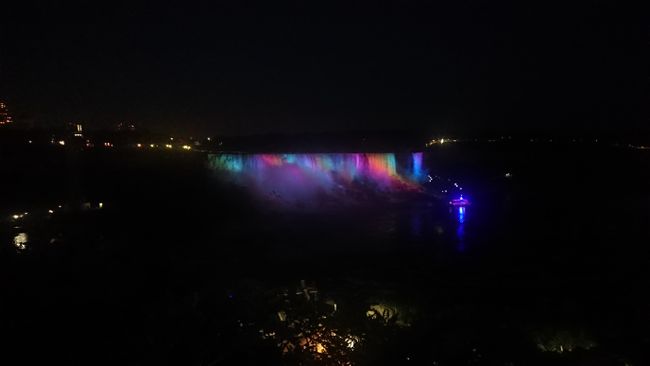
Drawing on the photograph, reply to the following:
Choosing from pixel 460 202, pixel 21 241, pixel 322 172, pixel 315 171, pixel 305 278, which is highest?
pixel 315 171

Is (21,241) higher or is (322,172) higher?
(322,172)

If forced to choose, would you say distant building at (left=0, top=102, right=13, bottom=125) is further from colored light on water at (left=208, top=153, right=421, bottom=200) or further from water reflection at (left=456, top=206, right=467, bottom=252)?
water reflection at (left=456, top=206, right=467, bottom=252)

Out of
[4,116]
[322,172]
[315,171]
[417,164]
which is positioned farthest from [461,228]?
[4,116]

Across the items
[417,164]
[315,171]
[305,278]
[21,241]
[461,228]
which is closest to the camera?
[305,278]

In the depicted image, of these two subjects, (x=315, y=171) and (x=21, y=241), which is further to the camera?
(x=315, y=171)

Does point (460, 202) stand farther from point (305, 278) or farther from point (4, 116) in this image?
point (4, 116)

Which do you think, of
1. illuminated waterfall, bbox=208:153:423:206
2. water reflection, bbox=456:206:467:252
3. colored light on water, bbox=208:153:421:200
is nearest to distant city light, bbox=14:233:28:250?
water reflection, bbox=456:206:467:252

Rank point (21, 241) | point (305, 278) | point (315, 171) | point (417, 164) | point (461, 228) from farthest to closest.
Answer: point (417, 164)
point (315, 171)
point (461, 228)
point (21, 241)
point (305, 278)

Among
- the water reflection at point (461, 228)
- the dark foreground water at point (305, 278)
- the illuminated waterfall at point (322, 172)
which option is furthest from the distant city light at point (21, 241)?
the illuminated waterfall at point (322, 172)
